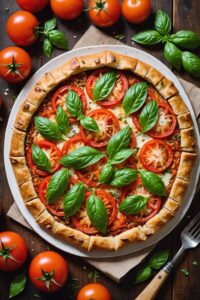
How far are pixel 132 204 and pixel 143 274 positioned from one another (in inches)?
23.6

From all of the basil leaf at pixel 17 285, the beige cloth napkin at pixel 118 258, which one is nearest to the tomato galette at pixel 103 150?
the beige cloth napkin at pixel 118 258

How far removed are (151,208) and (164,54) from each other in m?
1.21

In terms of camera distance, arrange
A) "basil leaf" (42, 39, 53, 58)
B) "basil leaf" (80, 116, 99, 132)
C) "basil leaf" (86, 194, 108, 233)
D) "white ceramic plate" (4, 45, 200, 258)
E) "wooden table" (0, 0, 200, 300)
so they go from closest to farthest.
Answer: "basil leaf" (86, 194, 108, 233) < "basil leaf" (80, 116, 99, 132) < "white ceramic plate" (4, 45, 200, 258) < "wooden table" (0, 0, 200, 300) < "basil leaf" (42, 39, 53, 58)

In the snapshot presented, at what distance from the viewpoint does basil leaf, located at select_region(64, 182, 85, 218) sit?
13.8 ft

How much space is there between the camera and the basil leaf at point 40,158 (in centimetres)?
427

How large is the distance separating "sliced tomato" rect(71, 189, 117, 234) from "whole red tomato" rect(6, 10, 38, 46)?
4.27 ft

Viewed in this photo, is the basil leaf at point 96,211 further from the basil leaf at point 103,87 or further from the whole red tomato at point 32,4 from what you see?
the whole red tomato at point 32,4

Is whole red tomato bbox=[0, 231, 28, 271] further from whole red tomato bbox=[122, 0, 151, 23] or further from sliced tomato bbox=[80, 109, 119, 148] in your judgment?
whole red tomato bbox=[122, 0, 151, 23]

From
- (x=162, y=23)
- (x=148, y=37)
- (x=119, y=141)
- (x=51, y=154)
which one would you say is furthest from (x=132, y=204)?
(x=162, y=23)

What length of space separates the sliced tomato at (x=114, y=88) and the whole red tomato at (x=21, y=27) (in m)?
0.58

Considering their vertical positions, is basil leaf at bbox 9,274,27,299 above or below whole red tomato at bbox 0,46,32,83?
below

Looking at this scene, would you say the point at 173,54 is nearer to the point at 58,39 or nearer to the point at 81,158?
the point at 58,39

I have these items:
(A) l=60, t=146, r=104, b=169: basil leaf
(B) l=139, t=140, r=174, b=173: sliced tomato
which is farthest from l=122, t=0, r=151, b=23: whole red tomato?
(A) l=60, t=146, r=104, b=169: basil leaf

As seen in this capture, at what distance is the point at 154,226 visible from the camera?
426 centimetres
